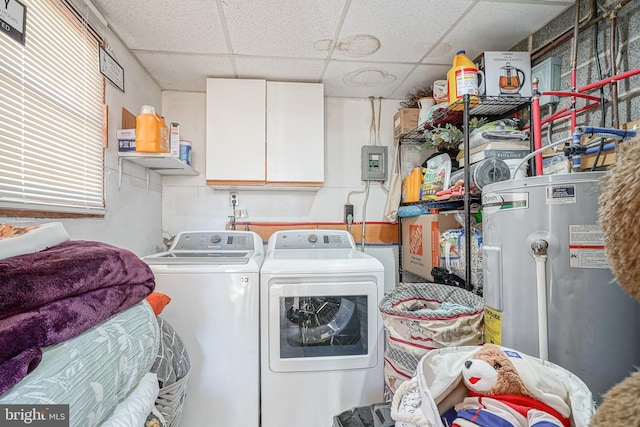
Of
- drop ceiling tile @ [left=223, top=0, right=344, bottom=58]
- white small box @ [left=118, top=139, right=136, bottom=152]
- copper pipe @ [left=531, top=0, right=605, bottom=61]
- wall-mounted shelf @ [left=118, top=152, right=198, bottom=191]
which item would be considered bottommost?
wall-mounted shelf @ [left=118, top=152, right=198, bottom=191]

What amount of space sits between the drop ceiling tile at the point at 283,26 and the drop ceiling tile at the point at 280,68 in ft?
0.24

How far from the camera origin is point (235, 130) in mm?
2209

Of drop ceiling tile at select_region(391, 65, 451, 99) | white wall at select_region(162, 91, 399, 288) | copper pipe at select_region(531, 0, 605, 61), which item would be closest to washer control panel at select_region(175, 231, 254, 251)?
white wall at select_region(162, 91, 399, 288)

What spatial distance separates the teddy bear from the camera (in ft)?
2.55

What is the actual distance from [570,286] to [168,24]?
2.18 metres

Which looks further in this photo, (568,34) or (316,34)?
(316,34)

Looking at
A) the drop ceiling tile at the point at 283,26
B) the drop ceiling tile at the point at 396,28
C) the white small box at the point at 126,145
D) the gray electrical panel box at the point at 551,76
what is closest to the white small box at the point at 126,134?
the white small box at the point at 126,145

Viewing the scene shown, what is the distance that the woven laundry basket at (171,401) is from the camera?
1.01 metres

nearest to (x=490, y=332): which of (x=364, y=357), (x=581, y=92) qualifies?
(x=364, y=357)

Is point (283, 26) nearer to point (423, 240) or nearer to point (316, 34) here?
point (316, 34)

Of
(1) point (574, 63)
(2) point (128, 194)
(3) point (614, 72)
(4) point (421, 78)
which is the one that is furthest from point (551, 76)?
(2) point (128, 194)

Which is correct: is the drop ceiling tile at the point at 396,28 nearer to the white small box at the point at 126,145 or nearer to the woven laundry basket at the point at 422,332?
the white small box at the point at 126,145

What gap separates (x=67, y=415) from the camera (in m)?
0.56

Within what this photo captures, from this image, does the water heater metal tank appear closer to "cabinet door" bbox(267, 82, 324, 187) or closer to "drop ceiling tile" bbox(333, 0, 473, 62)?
"drop ceiling tile" bbox(333, 0, 473, 62)
